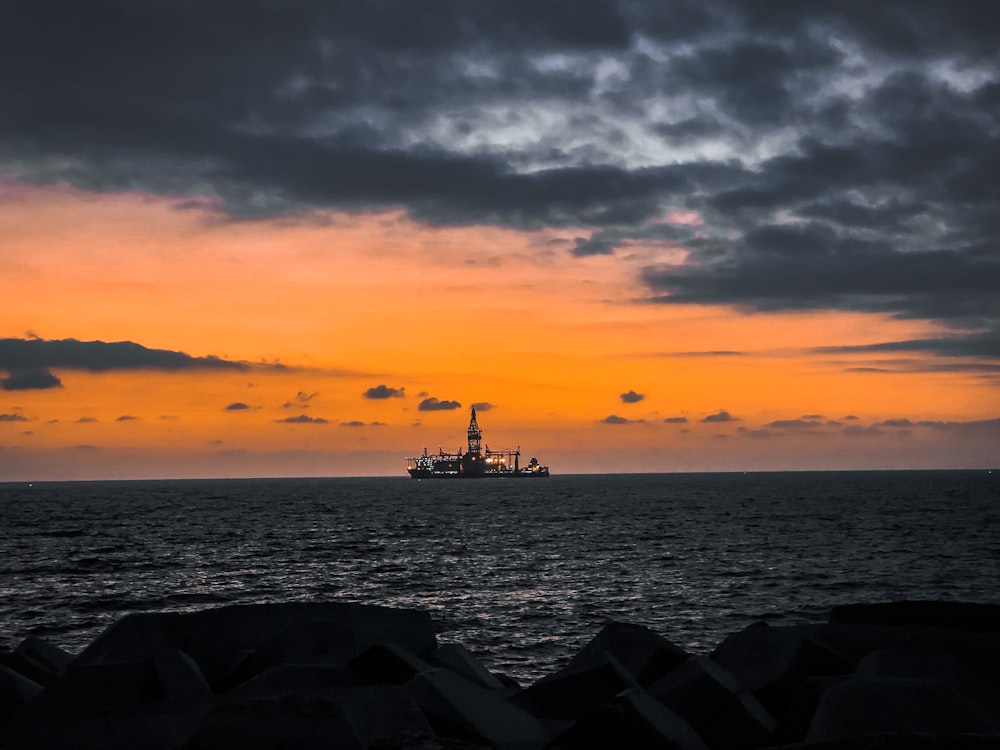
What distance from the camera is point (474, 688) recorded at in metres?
7.43

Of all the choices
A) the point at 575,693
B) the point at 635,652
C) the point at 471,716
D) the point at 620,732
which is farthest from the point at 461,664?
the point at 620,732

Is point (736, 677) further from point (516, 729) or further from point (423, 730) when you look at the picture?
point (423, 730)

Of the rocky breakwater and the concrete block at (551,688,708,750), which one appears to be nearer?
the rocky breakwater

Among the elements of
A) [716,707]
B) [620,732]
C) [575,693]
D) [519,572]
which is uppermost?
[620,732]

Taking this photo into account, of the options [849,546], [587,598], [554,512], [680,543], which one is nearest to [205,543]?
[680,543]

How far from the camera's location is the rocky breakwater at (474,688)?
17.9 feet

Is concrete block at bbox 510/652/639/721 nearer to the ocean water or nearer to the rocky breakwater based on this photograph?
the rocky breakwater

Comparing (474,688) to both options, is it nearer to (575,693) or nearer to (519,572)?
(575,693)

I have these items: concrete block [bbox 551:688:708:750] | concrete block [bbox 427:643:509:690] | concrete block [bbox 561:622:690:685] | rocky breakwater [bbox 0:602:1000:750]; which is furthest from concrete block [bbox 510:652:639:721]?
concrete block [bbox 551:688:708:750]

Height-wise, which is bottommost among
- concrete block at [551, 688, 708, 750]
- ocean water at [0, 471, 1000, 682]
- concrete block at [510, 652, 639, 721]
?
ocean water at [0, 471, 1000, 682]

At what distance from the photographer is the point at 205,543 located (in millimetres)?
49625

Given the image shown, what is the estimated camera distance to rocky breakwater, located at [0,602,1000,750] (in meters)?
5.47

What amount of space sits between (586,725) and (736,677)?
3137 mm

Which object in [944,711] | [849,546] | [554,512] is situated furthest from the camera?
[554,512]
